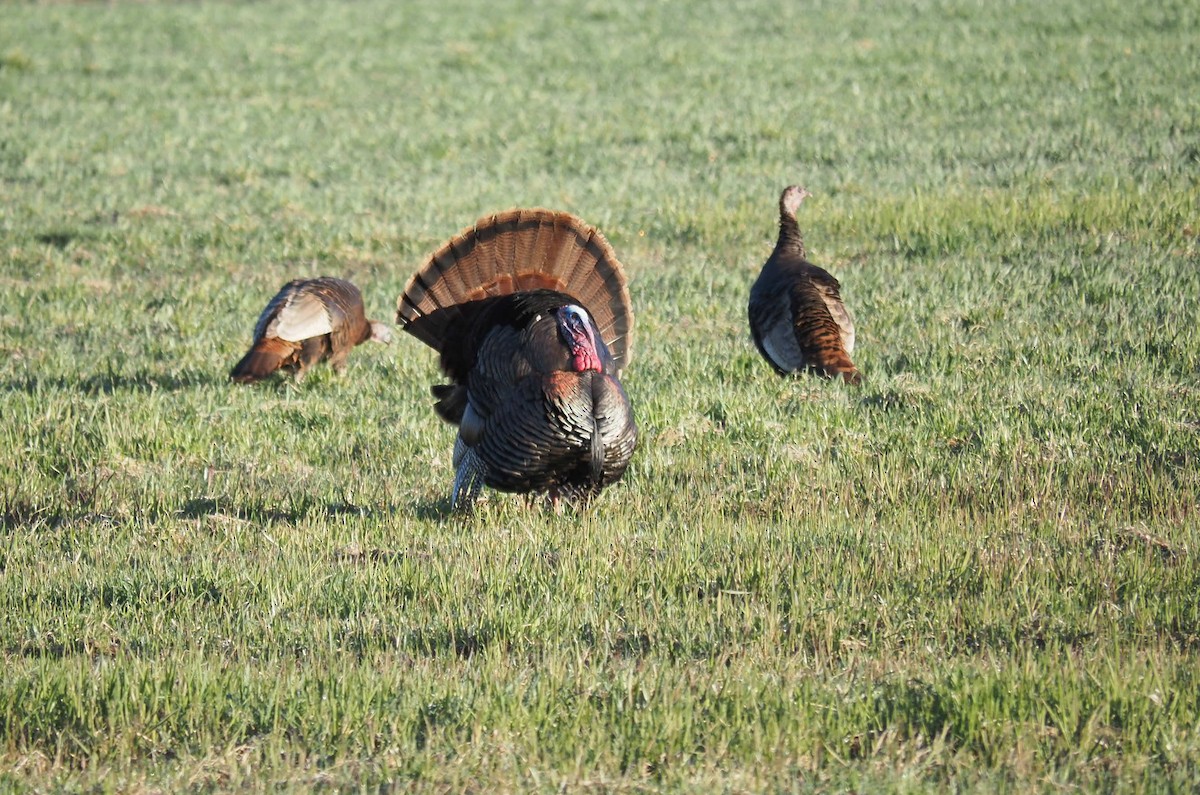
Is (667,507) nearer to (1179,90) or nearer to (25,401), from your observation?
(25,401)

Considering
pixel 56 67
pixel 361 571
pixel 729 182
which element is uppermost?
pixel 56 67

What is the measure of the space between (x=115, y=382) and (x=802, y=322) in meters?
3.89

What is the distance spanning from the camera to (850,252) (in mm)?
10914

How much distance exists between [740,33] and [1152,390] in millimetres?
15945

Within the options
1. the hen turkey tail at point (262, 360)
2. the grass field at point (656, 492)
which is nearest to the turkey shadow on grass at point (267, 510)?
the grass field at point (656, 492)

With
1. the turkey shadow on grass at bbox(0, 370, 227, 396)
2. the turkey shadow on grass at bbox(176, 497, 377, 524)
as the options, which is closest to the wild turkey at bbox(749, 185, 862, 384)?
the turkey shadow on grass at bbox(176, 497, 377, 524)

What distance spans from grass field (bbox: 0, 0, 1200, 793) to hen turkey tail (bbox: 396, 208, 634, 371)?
29.4 inches

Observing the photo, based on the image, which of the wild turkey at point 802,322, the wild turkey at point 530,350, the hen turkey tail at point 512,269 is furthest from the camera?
the wild turkey at point 802,322

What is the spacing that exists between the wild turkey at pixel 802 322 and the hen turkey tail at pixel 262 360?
265cm

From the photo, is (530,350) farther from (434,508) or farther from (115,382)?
(115,382)

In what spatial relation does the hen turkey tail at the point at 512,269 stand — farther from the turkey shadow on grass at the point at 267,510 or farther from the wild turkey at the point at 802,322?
the wild turkey at the point at 802,322

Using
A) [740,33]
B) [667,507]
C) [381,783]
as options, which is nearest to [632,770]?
[381,783]

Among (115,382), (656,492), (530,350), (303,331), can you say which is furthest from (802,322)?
(115,382)

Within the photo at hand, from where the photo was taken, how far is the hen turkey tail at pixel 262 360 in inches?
311
